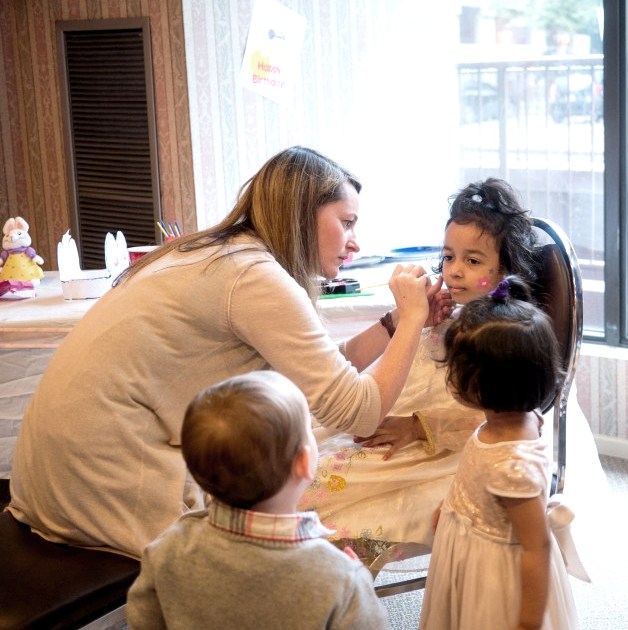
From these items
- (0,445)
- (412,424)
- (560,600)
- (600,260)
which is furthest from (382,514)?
(600,260)

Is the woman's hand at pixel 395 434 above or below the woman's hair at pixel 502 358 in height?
below

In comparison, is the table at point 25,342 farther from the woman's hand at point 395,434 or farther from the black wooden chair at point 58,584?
the woman's hand at point 395,434

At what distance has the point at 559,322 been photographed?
5.65 feet

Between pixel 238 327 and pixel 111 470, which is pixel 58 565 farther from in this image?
pixel 238 327

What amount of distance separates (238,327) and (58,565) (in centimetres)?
48

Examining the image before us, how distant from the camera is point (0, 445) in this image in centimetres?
252

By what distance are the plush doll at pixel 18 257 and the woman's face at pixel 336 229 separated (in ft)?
3.67

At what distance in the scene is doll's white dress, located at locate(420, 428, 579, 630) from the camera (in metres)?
1.42

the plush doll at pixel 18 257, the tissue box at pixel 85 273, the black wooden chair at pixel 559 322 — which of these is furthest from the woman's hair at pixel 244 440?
the plush doll at pixel 18 257

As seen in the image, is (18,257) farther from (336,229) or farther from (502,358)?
(502,358)

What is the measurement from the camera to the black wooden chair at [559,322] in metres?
1.70

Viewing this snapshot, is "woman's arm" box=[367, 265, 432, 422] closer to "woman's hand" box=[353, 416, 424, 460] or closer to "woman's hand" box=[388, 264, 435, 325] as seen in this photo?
"woman's hand" box=[388, 264, 435, 325]

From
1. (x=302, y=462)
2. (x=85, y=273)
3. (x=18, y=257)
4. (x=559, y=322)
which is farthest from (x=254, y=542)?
(x=18, y=257)

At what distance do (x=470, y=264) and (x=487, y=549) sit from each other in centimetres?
61
